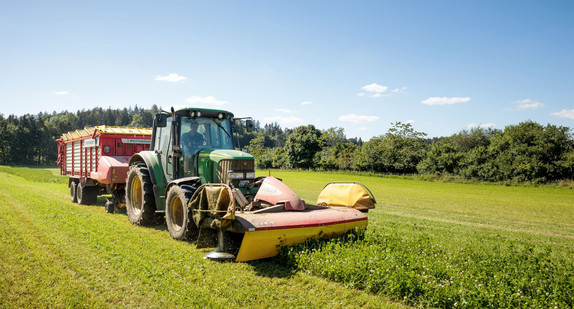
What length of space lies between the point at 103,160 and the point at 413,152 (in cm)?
4465

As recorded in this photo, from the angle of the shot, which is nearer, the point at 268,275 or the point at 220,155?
the point at 268,275

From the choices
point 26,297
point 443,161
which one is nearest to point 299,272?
point 26,297

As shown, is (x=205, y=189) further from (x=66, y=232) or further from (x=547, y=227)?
(x=547, y=227)

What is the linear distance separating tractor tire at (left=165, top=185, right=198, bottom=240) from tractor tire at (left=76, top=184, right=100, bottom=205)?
745 centimetres

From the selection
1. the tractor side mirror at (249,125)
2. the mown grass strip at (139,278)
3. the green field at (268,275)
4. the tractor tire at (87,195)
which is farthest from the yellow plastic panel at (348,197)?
the tractor tire at (87,195)

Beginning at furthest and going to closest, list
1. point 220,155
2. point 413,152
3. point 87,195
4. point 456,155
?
1. point 413,152
2. point 456,155
3. point 87,195
4. point 220,155

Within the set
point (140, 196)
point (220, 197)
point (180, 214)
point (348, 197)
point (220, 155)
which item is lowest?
point (180, 214)

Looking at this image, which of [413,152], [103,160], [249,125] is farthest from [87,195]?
[413,152]

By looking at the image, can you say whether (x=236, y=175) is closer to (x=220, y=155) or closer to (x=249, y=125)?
(x=220, y=155)

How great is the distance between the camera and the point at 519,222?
13719 mm

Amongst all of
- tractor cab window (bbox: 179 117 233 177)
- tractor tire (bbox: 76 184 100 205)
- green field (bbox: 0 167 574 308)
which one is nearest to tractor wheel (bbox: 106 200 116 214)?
tractor tire (bbox: 76 184 100 205)

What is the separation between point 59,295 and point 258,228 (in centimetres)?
270

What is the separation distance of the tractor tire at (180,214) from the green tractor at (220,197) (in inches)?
0.7

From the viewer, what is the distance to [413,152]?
50656mm
